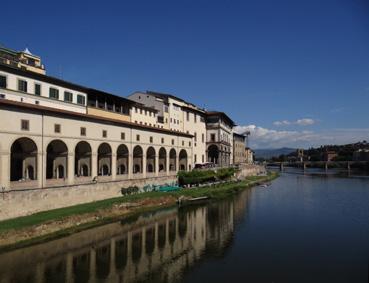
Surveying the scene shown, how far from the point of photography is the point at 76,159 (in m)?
45.5

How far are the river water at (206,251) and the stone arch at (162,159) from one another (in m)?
17.9

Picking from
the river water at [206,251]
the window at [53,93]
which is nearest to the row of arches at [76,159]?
the window at [53,93]

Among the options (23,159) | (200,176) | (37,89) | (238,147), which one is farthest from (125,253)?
(238,147)

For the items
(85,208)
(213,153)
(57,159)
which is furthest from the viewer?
(213,153)

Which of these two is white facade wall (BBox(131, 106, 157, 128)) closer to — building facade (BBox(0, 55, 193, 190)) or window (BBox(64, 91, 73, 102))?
building facade (BBox(0, 55, 193, 190))

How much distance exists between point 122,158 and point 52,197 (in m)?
17.0

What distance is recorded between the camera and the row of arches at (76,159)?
36.4m

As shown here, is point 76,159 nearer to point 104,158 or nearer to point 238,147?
point 104,158

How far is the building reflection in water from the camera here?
76.4 feet

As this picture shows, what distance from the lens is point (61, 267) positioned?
80.2 ft

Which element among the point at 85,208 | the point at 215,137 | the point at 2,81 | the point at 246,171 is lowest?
the point at 85,208

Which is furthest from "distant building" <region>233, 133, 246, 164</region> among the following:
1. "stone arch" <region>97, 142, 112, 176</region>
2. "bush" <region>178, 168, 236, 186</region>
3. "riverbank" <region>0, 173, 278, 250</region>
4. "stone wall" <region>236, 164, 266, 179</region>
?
"stone arch" <region>97, 142, 112, 176</region>

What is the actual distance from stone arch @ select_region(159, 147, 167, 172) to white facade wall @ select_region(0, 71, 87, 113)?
1826 cm

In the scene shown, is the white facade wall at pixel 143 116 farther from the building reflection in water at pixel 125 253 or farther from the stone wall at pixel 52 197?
the building reflection in water at pixel 125 253
